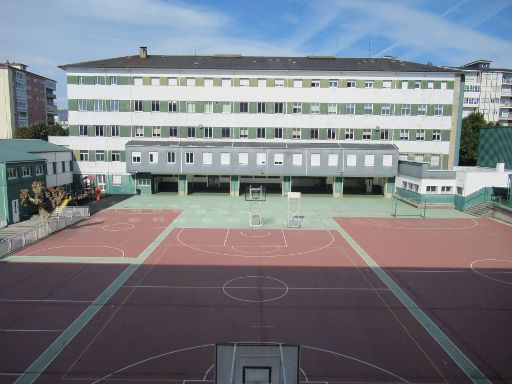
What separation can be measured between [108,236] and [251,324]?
61.3ft

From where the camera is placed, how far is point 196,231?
33.2m

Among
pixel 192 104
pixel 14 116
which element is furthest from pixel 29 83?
pixel 192 104

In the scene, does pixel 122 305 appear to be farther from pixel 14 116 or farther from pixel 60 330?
pixel 14 116

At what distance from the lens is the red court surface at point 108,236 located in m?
26.9

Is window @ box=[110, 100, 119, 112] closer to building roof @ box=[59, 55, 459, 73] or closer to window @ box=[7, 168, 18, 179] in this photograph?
building roof @ box=[59, 55, 459, 73]

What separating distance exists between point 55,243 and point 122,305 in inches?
539

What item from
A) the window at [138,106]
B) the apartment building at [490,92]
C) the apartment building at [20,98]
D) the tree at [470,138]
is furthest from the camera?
the apartment building at [490,92]

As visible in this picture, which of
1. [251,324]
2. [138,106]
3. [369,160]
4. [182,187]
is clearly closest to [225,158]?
[182,187]

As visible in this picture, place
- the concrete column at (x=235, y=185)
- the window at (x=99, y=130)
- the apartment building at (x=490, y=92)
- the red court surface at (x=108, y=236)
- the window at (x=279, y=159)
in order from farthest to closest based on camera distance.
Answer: the apartment building at (x=490, y=92) → the window at (x=99, y=130) → the concrete column at (x=235, y=185) → the window at (x=279, y=159) → the red court surface at (x=108, y=236)

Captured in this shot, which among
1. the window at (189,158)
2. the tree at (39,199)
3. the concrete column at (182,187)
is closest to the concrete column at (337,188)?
the window at (189,158)

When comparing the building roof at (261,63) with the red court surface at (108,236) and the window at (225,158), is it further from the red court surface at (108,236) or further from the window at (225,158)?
the red court surface at (108,236)

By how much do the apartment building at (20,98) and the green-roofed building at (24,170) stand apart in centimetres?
4792

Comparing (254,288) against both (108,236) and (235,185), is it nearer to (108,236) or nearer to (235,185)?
(108,236)

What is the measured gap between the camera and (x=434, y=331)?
16.0m
